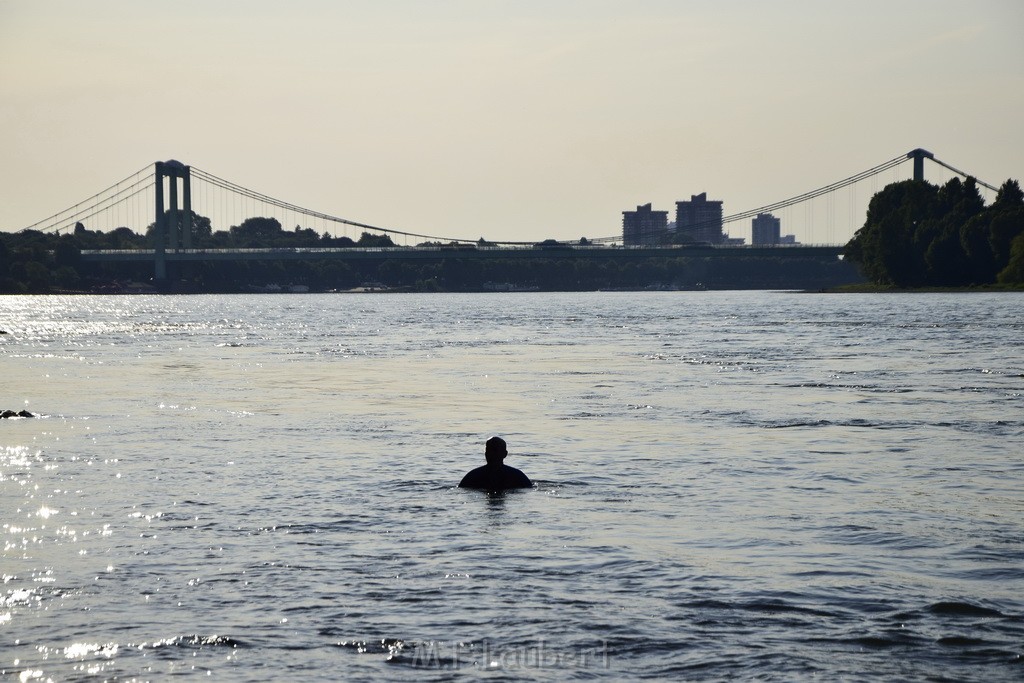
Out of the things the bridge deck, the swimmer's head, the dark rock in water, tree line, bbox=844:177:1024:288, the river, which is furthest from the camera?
the bridge deck

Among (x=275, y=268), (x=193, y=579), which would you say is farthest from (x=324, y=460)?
(x=275, y=268)

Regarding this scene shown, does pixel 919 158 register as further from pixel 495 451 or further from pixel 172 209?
pixel 495 451

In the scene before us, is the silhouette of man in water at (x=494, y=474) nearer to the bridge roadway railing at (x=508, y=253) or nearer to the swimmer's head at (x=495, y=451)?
the swimmer's head at (x=495, y=451)

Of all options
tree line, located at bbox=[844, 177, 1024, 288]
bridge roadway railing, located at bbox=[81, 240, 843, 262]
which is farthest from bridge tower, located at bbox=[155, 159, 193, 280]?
tree line, located at bbox=[844, 177, 1024, 288]

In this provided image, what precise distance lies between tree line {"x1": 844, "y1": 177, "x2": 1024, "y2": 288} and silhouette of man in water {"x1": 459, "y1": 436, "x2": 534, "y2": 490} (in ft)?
333

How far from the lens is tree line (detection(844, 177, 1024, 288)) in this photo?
365 feet

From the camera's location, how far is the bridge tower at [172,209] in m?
138

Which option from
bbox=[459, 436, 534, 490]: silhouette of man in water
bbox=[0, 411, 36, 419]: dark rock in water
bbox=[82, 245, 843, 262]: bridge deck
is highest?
bbox=[82, 245, 843, 262]: bridge deck

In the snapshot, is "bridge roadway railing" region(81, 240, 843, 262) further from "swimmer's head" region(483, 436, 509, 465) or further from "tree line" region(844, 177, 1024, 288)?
"swimmer's head" region(483, 436, 509, 465)

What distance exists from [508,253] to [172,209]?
42.9 m

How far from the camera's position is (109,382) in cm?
3186

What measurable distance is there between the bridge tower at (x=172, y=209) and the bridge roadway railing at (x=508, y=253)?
1473 mm

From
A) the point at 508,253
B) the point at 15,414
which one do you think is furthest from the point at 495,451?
the point at 508,253

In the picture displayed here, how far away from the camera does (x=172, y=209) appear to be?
147125 millimetres
